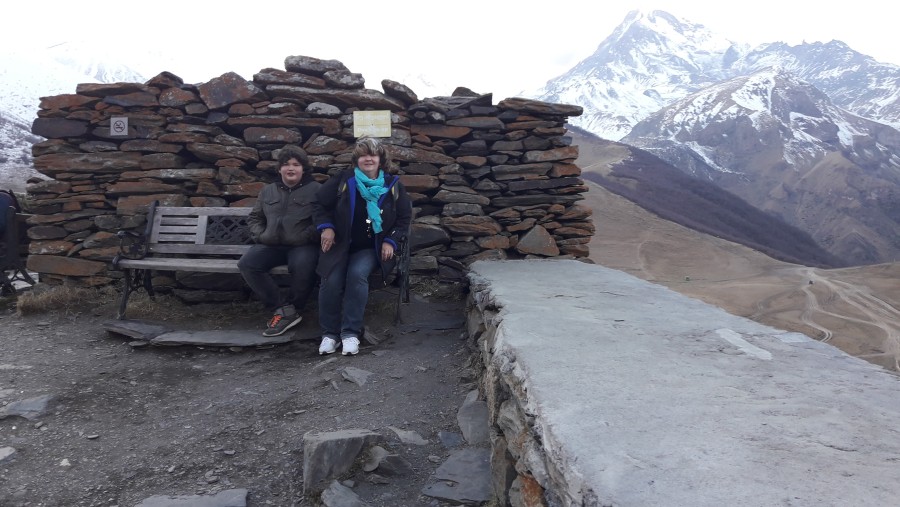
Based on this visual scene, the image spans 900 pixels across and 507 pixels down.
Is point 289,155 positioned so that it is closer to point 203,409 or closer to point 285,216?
point 285,216

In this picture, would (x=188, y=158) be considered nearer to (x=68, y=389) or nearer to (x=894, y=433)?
(x=68, y=389)

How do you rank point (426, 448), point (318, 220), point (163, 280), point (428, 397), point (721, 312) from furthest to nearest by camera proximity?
point (163, 280), point (318, 220), point (428, 397), point (721, 312), point (426, 448)

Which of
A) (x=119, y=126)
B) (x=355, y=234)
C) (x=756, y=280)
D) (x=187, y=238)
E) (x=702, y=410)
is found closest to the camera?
(x=702, y=410)

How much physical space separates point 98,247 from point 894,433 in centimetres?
626

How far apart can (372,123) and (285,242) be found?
1.73 meters

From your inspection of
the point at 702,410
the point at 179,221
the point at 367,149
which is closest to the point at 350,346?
the point at 367,149

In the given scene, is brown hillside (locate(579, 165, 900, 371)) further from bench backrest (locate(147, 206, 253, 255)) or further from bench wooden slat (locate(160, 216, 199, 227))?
bench wooden slat (locate(160, 216, 199, 227))

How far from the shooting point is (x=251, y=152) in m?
5.44

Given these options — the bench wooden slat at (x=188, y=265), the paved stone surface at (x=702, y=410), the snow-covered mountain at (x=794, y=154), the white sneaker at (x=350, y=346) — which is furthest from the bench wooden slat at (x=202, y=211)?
the snow-covered mountain at (x=794, y=154)

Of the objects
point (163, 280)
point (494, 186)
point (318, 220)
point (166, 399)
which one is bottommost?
point (166, 399)

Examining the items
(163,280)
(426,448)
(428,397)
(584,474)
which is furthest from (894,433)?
(163,280)

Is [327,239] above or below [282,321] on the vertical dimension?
above

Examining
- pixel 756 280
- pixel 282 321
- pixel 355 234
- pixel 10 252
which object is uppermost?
pixel 355 234

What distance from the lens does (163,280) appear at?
5.36 m
